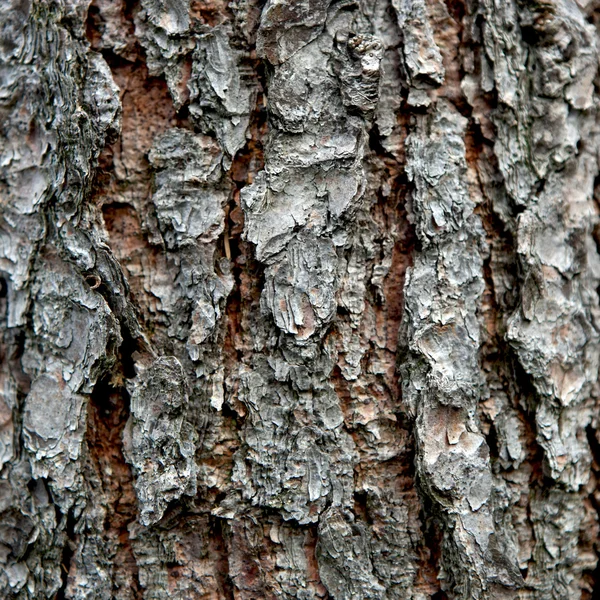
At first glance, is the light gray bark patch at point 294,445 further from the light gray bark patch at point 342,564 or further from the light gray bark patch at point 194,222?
the light gray bark patch at point 194,222

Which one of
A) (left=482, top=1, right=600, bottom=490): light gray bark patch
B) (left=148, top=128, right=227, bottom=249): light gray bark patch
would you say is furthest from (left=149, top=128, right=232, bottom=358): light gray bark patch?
(left=482, top=1, right=600, bottom=490): light gray bark patch

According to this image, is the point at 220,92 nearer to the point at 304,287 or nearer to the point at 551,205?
the point at 304,287

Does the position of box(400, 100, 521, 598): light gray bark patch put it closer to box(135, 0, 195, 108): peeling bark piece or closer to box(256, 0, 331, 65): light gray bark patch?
box(256, 0, 331, 65): light gray bark patch

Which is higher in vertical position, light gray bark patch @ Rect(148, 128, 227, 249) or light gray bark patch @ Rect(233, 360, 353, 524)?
light gray bark patch @ Rect(148, 128, 227, 249)

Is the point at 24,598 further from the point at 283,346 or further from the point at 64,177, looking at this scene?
the point at 64,177

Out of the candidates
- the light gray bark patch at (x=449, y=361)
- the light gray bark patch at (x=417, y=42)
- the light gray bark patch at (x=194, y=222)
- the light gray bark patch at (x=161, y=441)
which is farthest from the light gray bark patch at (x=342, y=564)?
the light gray bark patch at (x=417, y=42)

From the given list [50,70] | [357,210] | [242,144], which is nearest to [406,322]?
[357,210]

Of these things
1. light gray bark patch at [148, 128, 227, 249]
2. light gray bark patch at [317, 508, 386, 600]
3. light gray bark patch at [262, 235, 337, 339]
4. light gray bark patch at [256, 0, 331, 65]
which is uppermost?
light gray bark patch at [256, 0, 331, 65]

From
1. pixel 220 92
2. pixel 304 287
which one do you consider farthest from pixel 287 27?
pixel 304 287
